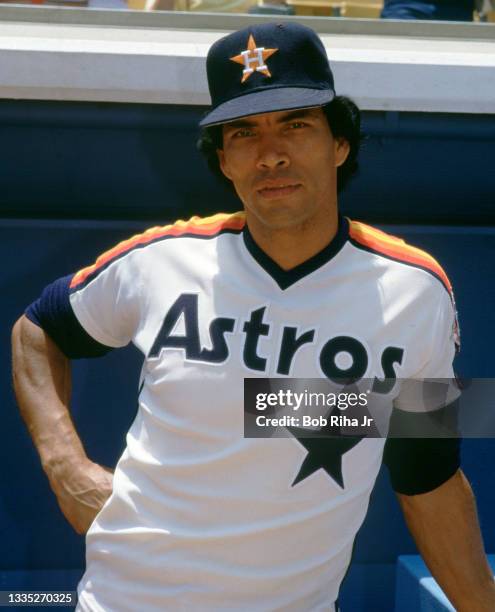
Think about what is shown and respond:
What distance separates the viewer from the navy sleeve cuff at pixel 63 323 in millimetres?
1587

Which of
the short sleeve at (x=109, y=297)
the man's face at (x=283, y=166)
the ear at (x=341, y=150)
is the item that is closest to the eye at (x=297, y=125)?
the man's face at (x=283, y=166)

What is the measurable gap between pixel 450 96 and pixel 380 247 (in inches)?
18.0

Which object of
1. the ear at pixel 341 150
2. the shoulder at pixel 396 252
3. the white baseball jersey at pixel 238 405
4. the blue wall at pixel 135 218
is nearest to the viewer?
the white baseball jersey at pixel 238 405

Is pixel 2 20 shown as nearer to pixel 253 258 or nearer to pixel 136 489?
pixel 253 258

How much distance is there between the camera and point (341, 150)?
164cm

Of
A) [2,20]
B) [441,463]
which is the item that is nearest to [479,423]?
[441,463]

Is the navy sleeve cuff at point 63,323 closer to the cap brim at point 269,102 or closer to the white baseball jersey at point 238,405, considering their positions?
the white baseball jersey at point 238,405

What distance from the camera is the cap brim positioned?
1.43 m

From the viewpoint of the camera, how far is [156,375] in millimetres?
1484

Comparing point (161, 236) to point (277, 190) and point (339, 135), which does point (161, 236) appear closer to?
point (277, 190)

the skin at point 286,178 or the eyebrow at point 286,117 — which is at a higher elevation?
the eyebrow at point 286,117

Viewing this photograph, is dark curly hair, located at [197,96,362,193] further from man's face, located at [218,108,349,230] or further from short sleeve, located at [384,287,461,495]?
short sleeve, located at [384,287,461,495]

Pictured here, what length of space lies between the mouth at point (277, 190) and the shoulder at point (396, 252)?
15 cm

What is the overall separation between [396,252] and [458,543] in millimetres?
487
